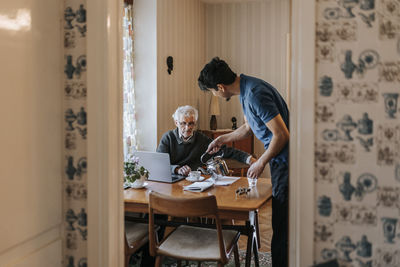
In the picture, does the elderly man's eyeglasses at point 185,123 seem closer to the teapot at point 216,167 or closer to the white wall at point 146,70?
the white wall at point 146,70

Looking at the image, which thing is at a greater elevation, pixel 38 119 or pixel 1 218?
pixel 38 119

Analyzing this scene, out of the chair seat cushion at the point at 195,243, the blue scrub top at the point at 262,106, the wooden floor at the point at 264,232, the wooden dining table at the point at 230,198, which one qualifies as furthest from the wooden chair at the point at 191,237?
the wooden floor at the point at 264,232

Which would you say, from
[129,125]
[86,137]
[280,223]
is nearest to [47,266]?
[86,137]

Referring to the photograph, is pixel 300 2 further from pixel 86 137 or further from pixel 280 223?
pixel 280 223

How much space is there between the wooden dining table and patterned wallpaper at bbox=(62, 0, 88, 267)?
1.12 metres

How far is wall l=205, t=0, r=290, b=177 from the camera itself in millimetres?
5422

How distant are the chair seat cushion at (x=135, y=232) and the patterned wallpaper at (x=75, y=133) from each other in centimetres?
127

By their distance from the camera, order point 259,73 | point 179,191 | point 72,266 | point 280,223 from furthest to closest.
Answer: point 259,73 < point 179,191 < point 280,223 < point 72,266

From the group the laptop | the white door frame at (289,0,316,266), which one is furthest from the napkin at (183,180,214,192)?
the white door frame at (289,0,316,266)

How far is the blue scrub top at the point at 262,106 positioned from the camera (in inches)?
91.1

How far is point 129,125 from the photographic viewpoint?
3.91m

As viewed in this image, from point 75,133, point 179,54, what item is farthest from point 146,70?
point 75,133

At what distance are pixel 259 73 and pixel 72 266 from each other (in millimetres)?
4613

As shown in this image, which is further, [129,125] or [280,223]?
[129,125]
